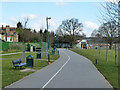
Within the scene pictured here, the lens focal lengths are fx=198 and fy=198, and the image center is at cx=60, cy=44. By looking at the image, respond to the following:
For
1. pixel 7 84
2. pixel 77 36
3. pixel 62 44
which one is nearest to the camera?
pixel 7 84

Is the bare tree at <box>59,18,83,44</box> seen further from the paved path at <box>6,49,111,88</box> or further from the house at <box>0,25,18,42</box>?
the paved path at <box>6,49,111,88</box>

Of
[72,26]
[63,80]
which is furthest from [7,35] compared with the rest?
[63,80]

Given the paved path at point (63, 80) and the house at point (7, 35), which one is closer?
the paved path at point (63, 80)

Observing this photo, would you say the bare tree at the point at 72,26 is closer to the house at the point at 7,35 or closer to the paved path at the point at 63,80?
the house at the point at 7,35

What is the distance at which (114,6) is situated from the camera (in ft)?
39.2

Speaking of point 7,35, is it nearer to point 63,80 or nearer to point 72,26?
point 72,26

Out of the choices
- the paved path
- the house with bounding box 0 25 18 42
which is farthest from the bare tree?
the paved path

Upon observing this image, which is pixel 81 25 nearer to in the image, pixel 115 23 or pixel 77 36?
pixel 77 36

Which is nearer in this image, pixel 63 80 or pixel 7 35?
pixel 63 80

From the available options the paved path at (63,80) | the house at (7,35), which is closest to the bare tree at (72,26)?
the house at (7,35)

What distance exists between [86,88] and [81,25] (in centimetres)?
6996

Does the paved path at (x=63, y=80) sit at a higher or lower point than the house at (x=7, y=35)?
lower

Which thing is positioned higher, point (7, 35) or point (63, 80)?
point (7, 35)

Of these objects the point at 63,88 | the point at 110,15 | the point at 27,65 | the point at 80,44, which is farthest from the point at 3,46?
the point at 80,44
